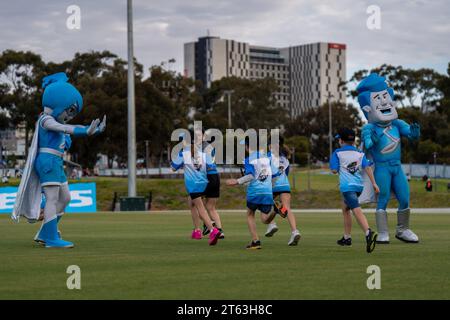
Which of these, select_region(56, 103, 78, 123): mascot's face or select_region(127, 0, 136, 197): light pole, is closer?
select_region(56, 103, 78, 123): mascot's face

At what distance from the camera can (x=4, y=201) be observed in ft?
117

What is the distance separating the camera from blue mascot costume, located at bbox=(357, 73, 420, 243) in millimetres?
15094

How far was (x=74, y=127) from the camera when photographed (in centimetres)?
1376

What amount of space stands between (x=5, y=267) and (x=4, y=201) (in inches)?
1004

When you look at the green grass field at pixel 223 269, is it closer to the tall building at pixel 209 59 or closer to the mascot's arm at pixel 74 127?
the mascot's arm at pixel 74 127

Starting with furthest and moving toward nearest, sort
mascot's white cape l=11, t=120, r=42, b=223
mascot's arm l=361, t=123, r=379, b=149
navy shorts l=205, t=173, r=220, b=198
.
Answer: navy shorts l=205, t=173, r=220, b=198 < mascot's arm l=361, t=123, r=379, b=149 < mascot's white cape l=11, t=120, r=42, b=223

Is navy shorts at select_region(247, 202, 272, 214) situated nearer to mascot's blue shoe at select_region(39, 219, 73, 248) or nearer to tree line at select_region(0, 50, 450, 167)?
mascot's blue shoe at select_region(39, 219, 73, 248)

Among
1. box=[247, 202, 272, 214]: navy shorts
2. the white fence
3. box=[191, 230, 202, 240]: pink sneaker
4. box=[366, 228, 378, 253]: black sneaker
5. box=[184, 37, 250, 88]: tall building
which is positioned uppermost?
box=[184, 37, 250, 88]: tall building

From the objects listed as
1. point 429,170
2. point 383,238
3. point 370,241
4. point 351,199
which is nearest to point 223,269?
point 370,241

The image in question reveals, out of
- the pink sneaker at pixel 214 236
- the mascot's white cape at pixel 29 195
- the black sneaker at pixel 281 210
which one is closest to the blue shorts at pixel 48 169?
the mascot's white cape at pixel 29 195

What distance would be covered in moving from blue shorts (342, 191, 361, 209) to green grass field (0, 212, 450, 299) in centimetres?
65

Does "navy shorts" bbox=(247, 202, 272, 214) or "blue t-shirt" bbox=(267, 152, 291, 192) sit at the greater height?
"blue t-shirt" bbox=(267, 152, 291, 192)

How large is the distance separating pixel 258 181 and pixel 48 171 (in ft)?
10.7

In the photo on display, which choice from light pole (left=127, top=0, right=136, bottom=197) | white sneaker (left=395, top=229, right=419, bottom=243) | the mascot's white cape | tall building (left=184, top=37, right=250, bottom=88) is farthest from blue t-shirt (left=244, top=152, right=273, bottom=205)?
tall building (left=184, top=37, right=250, bottom=88)
